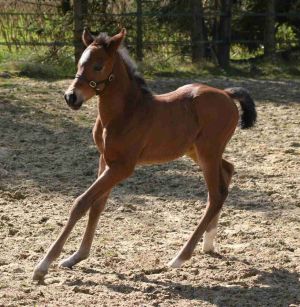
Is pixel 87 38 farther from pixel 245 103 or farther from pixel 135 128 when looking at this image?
pixel 245 103

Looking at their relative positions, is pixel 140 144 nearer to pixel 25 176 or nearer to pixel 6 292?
pixel 6 292

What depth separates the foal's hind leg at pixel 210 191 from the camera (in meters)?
4.91

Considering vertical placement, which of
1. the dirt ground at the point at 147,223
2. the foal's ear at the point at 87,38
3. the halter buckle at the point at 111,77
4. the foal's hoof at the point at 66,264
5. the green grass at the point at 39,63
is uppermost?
the foal's ear at the point at 87,38

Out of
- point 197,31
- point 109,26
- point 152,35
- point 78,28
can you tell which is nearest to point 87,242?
point 78,28

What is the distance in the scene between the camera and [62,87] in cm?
1207

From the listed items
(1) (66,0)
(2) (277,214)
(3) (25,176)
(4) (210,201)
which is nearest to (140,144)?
(4) (210,201)

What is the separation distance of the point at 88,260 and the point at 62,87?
742 cm

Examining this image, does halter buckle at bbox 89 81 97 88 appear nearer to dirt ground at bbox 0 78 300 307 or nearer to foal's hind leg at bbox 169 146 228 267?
foal's hind leg at bbox 169 146 228 267

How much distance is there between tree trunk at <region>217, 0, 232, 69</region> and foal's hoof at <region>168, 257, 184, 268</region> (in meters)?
12.2

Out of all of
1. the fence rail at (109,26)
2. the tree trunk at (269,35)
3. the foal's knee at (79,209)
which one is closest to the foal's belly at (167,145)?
the foal's knee at (79,209)

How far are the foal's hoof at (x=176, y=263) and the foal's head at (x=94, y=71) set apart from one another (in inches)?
49.2

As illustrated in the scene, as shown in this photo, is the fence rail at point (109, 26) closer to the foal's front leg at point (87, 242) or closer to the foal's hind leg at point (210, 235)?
the foal's hind leg at point (210, 235)

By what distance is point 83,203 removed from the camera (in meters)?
4.52

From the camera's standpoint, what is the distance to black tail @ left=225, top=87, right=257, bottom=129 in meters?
5.38
